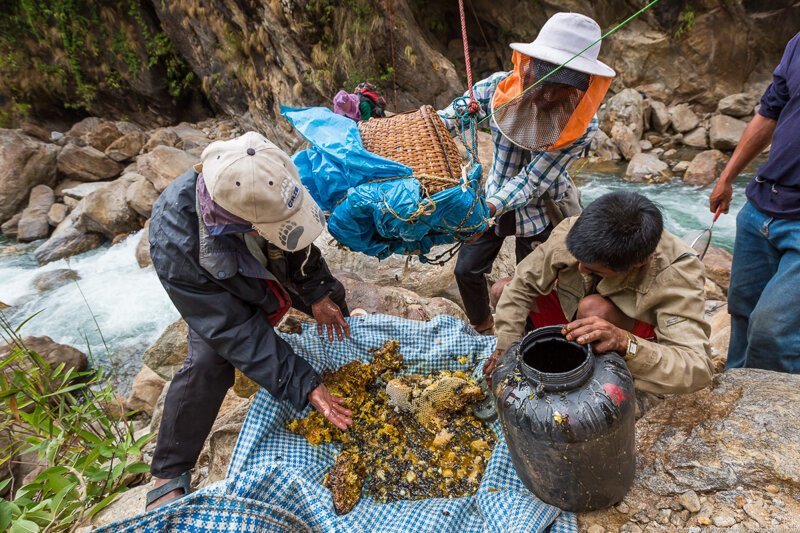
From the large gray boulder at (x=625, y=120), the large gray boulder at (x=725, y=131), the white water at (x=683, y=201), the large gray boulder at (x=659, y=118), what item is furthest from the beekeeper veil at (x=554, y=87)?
the large gray boulder at (x=659, y=118)

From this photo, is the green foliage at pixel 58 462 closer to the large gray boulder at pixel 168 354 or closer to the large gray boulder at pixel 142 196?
the large gray boulder at pixel 168 354

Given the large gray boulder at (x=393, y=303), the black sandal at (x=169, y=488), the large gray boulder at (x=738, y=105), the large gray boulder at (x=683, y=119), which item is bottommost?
the large gray boulder at (x=683, y=119)

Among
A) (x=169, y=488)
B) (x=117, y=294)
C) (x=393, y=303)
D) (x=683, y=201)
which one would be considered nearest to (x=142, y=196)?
(x=117, y=294)

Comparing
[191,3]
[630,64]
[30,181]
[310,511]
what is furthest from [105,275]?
[630,64]

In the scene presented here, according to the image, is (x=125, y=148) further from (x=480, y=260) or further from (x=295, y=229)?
(x=295, y=229)

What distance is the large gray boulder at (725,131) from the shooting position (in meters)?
8.63

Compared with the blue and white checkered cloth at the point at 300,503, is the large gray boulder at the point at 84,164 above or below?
below

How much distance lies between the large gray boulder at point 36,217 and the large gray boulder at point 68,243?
0.77m

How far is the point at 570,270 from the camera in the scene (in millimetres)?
2078

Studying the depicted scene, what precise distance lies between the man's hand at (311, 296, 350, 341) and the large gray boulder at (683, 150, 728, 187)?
26.1ft

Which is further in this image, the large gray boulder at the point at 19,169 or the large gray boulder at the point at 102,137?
the large gray boulder at the point at 102,137

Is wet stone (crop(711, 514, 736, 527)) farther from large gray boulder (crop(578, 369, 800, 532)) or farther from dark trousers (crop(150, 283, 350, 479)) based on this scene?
dark trousers (crop(150, 283, 350, 479))

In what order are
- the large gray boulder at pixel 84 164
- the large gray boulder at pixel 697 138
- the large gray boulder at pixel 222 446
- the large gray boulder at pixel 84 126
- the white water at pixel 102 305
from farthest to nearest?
the large gray boulder at pixel 84 126 → the large gray boulder at pixel 84 164 → the large gray boulder at pixel 697 138 → the white water at pixel 102 305 → the large gray boulder at pixel 222 446

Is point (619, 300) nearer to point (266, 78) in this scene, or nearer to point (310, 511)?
point (310, 511)
